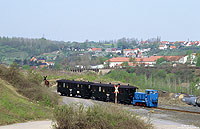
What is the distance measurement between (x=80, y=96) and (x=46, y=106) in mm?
20980

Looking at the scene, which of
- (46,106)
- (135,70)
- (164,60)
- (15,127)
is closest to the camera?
(15,127)

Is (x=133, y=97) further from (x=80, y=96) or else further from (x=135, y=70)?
(x=135, y=70)

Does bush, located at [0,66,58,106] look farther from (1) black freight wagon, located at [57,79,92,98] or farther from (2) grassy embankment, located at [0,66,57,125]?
(1) black freight wagon, located at [57,79,92,98]

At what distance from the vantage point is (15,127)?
20.0 m

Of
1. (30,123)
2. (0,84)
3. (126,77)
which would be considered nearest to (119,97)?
(0,84)

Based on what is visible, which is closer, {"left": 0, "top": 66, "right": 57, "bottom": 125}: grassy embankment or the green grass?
the green grass

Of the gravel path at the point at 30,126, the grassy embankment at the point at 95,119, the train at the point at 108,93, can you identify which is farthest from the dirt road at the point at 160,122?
the train at the point at 108,93

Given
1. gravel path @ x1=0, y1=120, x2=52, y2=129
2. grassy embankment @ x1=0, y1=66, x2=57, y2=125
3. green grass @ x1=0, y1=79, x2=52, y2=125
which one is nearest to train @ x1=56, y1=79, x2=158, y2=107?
grassy embankment @ x1=0, y1=66, x2=57, y2=125

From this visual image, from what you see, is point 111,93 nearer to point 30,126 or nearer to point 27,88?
point 27,88

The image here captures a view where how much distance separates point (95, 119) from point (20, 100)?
1293cm

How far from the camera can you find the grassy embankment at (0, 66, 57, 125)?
2347 centimetres

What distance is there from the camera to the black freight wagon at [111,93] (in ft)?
136

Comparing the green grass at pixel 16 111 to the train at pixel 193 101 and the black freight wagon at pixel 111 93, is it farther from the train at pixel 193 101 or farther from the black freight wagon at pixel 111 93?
the train at pixel 193 101

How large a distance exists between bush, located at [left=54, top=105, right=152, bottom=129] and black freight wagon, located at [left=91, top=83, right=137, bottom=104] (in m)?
24.0
